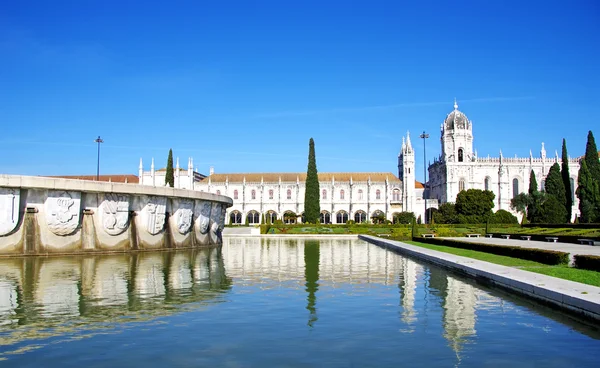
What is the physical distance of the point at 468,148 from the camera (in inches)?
3059

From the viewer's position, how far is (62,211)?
A: 62.1ft

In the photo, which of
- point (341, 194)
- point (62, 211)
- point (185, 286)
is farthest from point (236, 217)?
point (185, 286)

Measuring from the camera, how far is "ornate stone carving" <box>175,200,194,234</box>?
2334cm

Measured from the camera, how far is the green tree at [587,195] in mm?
55875

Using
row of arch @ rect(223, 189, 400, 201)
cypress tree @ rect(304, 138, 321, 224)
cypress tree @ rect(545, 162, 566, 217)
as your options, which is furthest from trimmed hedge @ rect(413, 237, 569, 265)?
row of arch @ rect(223, 189, 400, 201)

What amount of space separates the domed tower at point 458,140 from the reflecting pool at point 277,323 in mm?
66238

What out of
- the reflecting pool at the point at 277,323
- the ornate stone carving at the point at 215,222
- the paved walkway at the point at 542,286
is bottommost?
the reflecting pool at the point at 277,323

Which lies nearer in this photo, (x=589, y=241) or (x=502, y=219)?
(x=589, y=241)

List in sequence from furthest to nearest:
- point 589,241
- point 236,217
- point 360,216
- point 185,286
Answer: point 236,217 → point 360,216 → point 589,241 → point 185,286

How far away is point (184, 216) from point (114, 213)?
3723mm

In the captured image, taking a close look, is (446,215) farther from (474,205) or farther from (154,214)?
(154,214)

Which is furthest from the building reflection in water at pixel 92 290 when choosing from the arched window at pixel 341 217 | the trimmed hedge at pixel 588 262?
the arched window at pixel 341 217

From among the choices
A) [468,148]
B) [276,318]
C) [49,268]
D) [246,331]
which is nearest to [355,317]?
[276,318]

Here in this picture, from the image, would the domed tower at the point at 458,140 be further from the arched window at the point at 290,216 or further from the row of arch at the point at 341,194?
the arched window at the point at 290,216
